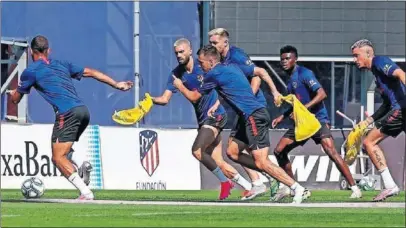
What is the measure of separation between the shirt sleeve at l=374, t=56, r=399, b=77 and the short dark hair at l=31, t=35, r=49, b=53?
14.0ft

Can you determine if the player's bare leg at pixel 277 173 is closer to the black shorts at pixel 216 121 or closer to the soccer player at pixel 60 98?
the black shorts at pixel 216 121

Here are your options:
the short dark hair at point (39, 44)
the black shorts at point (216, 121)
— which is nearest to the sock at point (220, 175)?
the black shorts at point (216, 121)

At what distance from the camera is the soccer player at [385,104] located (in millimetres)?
19188

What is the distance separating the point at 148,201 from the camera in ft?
62.7

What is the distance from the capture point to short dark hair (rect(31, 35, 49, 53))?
1875 centimetres

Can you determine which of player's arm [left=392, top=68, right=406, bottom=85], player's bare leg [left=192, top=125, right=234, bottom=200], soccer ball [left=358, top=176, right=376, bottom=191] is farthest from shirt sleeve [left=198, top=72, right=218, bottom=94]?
soccer ball [left=358, top=176, right=376, bottom=191]

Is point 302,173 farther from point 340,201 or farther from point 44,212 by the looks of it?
point 44,212

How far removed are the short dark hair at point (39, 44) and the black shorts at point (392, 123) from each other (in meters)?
4.55

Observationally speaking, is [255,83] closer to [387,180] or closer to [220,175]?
[220,175]

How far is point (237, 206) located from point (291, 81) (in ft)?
12.9

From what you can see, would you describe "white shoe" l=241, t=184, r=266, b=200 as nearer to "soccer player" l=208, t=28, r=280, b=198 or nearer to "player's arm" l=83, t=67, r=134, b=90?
"soccer player" l=208, t=28, r=280, b=198

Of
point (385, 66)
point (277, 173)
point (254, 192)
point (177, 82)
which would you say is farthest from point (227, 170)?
point (385, 66)

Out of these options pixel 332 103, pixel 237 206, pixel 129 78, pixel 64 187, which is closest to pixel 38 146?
pixel 64 187

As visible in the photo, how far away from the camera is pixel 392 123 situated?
19.5 meters
